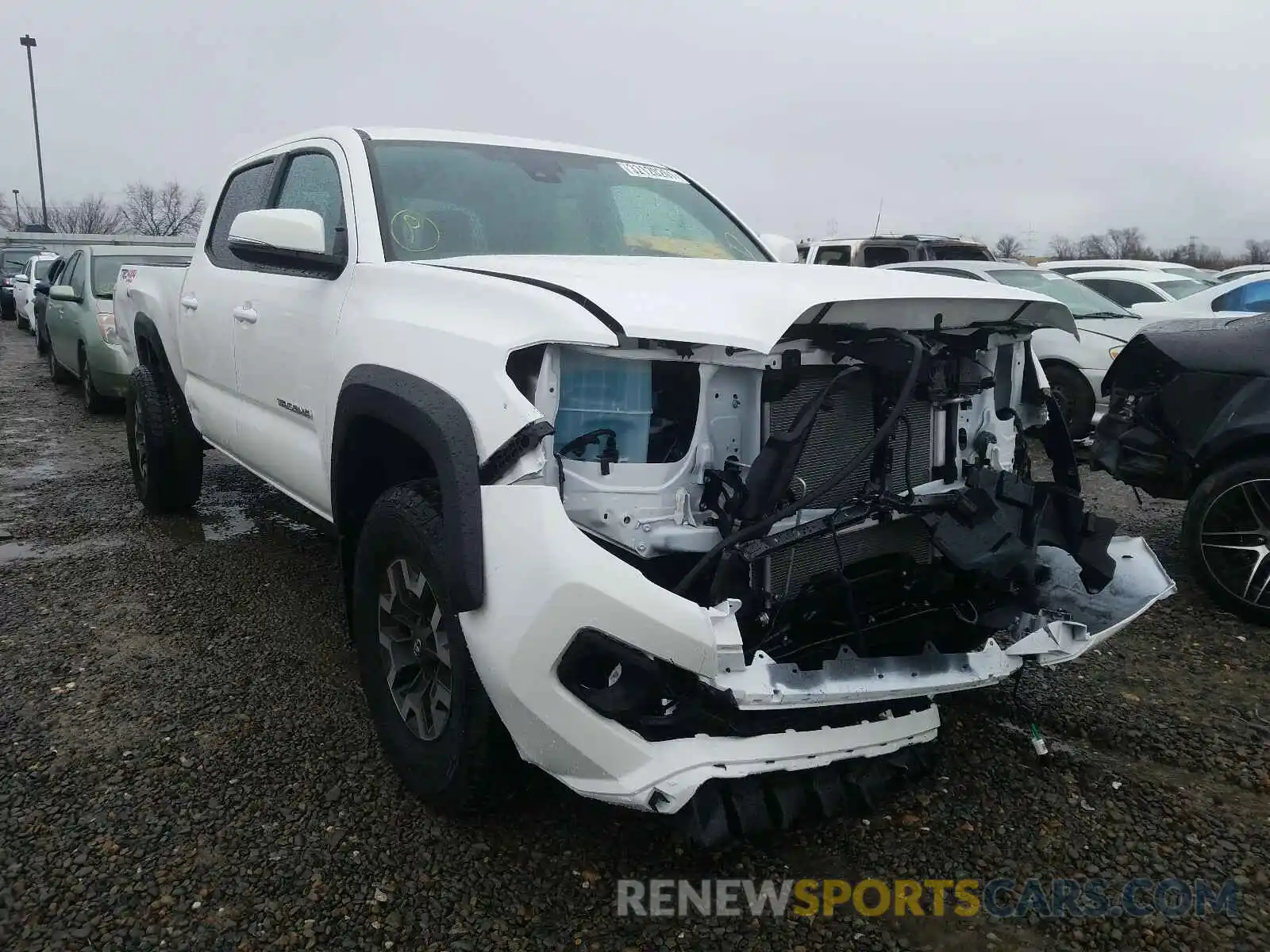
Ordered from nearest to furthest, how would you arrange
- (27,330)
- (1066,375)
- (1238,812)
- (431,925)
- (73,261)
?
1. (431,925)
2. (1238,812)
3. (1066,375)
4. (73,261)
5. (27,330)

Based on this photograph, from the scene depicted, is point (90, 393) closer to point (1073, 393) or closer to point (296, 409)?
point (296, 409)

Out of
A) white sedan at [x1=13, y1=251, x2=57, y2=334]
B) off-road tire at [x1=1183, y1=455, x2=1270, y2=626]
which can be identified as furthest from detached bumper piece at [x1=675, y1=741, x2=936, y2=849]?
white sedan at [x1=13, y1=251, x2=57, y2=334]

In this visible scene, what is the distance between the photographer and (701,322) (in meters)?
2.20

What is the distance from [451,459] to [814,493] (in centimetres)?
87

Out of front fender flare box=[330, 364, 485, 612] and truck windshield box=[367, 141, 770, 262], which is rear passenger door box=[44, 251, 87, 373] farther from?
front fender flare box=[330, 364, 485, 612]

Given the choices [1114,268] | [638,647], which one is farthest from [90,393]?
[1114,268]

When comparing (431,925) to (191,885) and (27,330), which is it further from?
(27,330)

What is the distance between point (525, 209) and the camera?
350 centimetres

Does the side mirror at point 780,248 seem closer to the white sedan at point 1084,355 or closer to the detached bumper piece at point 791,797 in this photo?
the detached bumper piece at point 791,797

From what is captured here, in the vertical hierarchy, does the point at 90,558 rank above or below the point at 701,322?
below

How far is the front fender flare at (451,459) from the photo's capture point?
2201 millimetres

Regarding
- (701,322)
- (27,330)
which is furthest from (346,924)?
(27,330)

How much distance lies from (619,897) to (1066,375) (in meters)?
7.31

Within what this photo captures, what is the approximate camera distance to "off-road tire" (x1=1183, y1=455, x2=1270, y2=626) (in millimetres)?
4074
